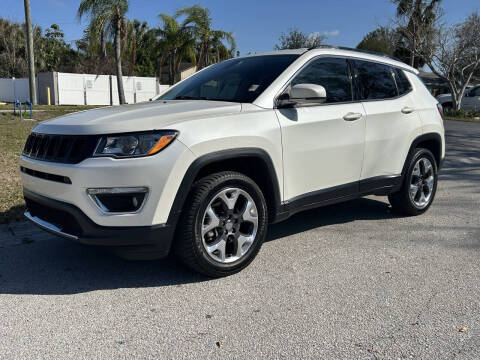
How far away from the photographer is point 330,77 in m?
4.36

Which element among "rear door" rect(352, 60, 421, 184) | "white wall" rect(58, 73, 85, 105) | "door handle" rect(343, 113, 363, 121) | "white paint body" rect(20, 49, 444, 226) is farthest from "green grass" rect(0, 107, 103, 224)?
"white wall" rect(58, 73, 85, 105)

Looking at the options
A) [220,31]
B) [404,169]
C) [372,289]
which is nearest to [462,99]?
[220,31]

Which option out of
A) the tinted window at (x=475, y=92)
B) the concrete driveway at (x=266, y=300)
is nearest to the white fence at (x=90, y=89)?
the tinted window at (x=475, y=92)

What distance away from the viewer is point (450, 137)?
44.6 feet

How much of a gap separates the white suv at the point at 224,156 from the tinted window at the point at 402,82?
0.28ft

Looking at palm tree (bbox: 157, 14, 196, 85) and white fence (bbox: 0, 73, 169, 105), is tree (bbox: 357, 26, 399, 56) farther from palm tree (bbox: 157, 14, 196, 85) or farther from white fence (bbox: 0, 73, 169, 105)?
white fence (bbox: 0, 73, 169, 105)

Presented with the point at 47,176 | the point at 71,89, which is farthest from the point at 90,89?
the point at 47,176

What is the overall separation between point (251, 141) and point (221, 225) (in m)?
0.67

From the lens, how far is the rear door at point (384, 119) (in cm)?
454

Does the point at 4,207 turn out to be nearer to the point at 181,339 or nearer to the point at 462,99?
the point at 181,339

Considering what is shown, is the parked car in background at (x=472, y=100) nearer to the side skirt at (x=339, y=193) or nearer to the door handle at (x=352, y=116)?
the side skirt at (x=339, y=193)

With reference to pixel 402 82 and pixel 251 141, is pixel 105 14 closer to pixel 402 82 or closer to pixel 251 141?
pixel 402 82

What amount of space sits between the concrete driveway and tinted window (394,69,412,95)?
1.53 metres

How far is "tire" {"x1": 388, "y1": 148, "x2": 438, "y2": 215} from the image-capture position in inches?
201
